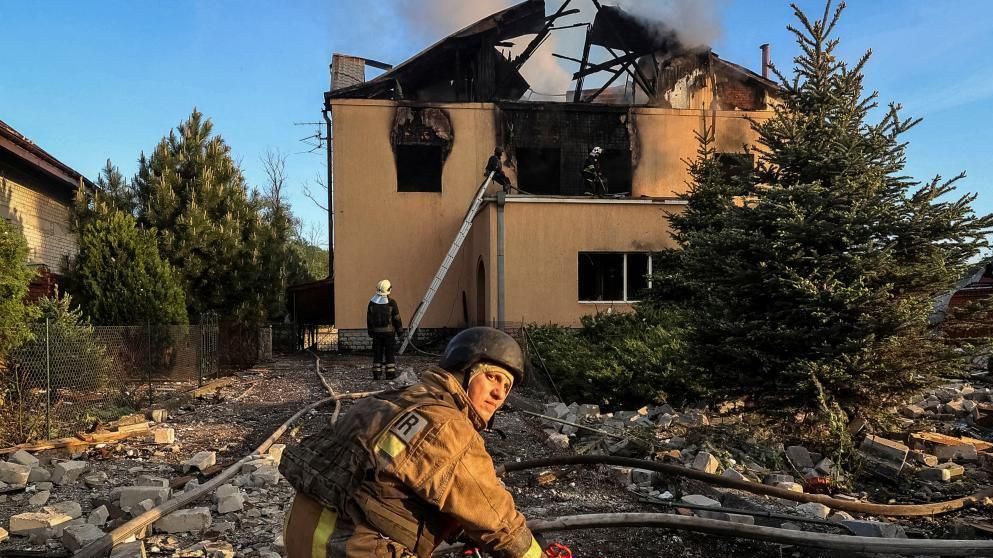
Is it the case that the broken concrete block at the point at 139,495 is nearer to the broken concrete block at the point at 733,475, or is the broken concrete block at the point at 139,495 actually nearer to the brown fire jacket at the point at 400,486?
the brown fire jacket at the point at 400,486

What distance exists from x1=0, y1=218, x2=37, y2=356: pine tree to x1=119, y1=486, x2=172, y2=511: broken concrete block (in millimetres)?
3374

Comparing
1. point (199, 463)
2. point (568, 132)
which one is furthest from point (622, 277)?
point (199, 463)

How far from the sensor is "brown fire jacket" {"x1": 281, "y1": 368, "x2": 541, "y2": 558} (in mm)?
1790

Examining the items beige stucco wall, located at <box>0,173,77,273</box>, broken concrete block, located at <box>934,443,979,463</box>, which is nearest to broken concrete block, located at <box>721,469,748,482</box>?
broken concrete block, located at <box>934,443,979,463</box>

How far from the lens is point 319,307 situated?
2180 cm

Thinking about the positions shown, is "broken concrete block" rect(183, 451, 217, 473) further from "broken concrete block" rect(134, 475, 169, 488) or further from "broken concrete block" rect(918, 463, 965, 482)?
"broken concrete block" rect(918, 463, 965, 482)

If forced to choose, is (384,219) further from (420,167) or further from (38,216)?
(38,216)

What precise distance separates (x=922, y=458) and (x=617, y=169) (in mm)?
14282

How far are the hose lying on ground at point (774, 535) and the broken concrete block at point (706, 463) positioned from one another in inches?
63.7

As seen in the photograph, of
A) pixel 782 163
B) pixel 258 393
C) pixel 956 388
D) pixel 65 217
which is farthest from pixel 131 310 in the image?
pixel 956 388

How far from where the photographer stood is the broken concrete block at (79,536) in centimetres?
388

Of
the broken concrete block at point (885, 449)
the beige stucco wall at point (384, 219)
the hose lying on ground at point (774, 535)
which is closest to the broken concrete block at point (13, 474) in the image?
the hose lying on ground at point (774, 535)

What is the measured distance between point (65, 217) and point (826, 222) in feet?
51.1

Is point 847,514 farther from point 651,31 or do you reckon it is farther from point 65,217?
point 651,31
